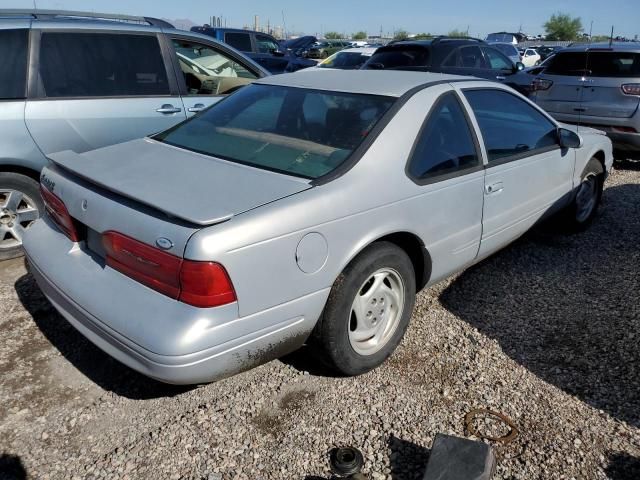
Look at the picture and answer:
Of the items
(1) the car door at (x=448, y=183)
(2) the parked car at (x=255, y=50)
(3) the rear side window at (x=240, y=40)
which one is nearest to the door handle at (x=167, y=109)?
(1) the car door at (x=448, y=183)

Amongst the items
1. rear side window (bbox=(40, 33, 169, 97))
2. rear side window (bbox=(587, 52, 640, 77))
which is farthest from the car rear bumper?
rear side window (bbox=(587, 52, 640, 77))

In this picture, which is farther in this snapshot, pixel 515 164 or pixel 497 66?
pixel 497 66

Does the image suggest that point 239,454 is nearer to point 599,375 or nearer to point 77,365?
point 77,365

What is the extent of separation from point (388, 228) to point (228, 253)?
0.92 metres

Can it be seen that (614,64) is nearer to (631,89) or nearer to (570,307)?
(631,89)

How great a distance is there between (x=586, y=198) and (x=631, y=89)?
2680 mm

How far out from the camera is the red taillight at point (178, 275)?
2168 mm

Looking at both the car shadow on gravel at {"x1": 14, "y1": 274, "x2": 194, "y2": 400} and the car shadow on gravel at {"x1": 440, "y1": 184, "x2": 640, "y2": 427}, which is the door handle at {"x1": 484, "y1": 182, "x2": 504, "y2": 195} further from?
the car shadow on gravel at {"x1": 14, "y1": 274, "x2": 194, "y2": 400}

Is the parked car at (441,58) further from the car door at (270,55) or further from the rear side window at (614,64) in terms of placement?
the car door at (270,55)

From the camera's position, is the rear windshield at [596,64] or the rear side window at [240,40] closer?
the rear windshield at [596,64]

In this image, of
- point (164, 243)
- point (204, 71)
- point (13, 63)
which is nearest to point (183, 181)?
point (164, 243)

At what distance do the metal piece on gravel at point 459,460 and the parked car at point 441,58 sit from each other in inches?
287

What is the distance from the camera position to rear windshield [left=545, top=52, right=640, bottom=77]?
6934mm

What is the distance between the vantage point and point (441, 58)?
352 inches
